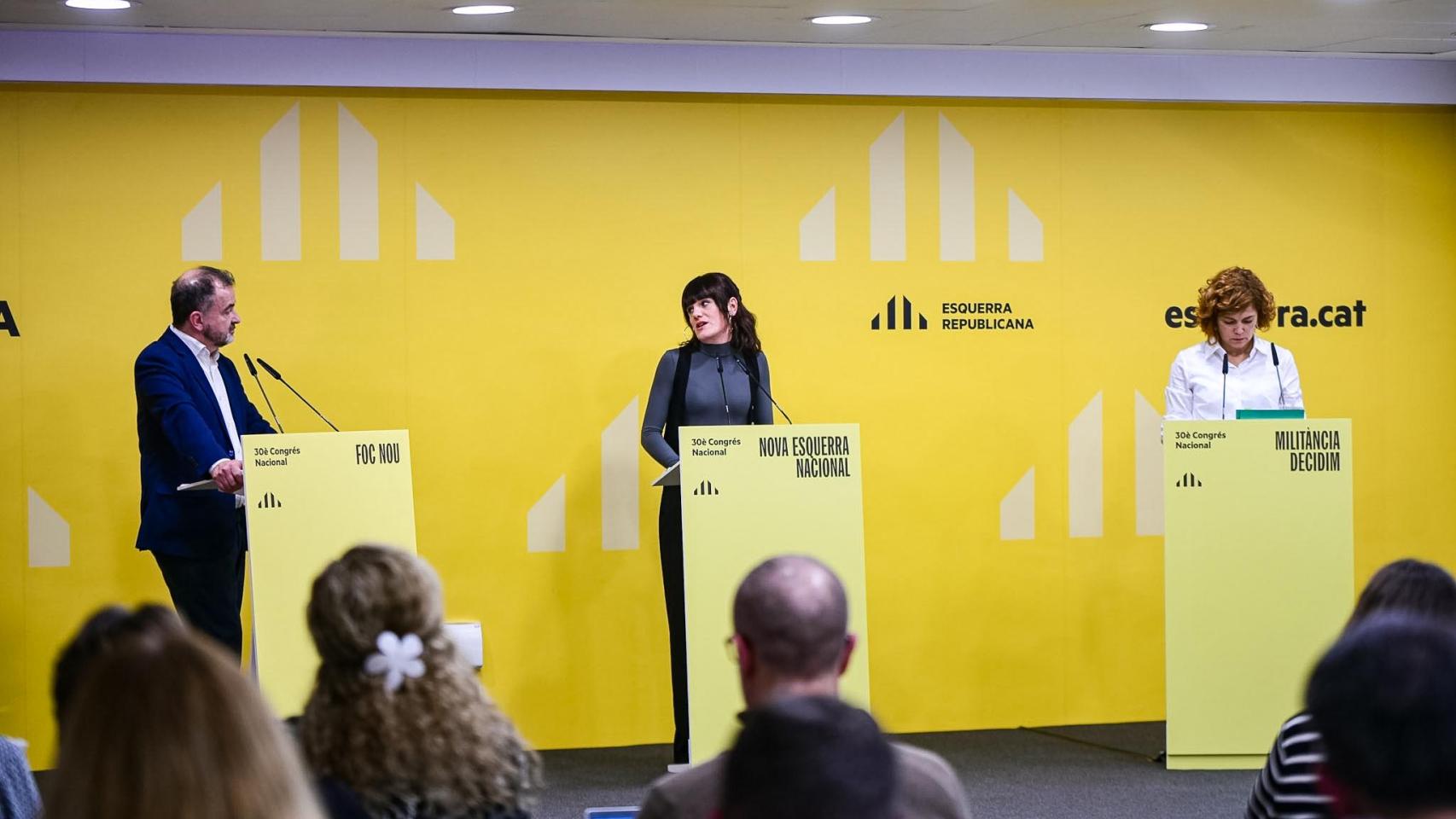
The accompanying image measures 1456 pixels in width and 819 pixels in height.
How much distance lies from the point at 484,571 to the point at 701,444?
70.0 inches

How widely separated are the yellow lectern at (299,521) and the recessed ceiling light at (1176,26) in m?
3.42

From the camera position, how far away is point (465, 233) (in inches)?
267

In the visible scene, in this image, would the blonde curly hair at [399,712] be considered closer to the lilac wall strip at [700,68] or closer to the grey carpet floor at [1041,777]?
the grey carpet floor at [1041,777]

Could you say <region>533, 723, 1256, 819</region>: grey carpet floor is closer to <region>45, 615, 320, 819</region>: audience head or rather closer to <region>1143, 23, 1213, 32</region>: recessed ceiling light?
<region>1143, 23, 1213, 32</region>: recessed ceiling light

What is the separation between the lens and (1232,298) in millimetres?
6148

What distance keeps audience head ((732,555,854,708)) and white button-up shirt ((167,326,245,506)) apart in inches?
134

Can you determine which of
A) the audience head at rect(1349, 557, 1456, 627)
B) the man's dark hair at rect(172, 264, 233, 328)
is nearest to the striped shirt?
the audience head at rect(1349, 557, 1456, 627)

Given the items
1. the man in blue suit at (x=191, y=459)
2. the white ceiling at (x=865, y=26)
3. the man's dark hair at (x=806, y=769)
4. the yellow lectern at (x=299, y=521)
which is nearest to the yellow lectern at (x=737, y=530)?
the yellow lectern at (x=299, y=521)

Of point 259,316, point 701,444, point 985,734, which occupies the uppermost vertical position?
point 259,316

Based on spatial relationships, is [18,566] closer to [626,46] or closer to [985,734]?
[626,46]

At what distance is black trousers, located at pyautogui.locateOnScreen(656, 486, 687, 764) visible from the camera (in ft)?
19.5

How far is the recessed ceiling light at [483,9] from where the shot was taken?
586 cm

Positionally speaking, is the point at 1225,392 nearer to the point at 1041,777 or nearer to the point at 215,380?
the point at 1041,777

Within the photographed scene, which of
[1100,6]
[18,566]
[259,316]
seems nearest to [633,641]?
[259,316]
